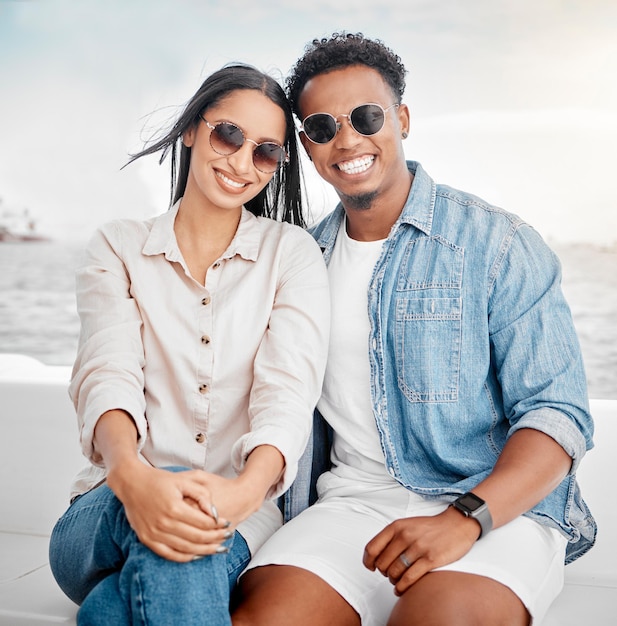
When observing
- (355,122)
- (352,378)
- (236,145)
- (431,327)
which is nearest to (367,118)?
(355,122)

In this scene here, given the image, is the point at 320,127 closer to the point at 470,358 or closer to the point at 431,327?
the point at 431,327

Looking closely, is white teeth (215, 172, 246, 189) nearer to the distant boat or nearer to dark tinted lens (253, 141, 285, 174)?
dark tinted lens (253, 141, 285, 174)

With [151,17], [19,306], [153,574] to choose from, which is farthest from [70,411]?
[19,306]

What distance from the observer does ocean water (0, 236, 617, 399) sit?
13992mm

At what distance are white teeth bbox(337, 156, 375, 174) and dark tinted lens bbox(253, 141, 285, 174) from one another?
0.22m

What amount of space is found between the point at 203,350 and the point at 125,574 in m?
0.61

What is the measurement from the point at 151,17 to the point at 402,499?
541 inches

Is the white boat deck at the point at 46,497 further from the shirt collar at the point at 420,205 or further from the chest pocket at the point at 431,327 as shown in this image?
the shirt collar at the point at 420,205

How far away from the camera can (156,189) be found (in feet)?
51.0

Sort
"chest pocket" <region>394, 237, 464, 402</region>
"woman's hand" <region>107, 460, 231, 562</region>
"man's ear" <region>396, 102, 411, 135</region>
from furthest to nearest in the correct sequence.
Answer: "man's ear" <region>396, 102, 411, 135</region> → "chest pocket" <region>394, 237, 464, 402</region> → "woman's hand" <region>107, 460, 231, 562</region>

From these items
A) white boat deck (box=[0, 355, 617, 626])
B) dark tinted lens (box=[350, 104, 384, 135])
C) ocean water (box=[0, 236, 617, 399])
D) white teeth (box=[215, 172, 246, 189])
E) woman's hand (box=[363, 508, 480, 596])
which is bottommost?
ocean water (box=[0, 236, 617, 399])

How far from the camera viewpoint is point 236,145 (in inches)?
83.7

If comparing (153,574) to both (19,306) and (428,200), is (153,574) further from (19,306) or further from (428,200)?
(19,306)

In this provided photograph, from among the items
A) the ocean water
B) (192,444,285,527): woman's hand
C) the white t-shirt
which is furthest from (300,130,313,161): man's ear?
the ocean water
